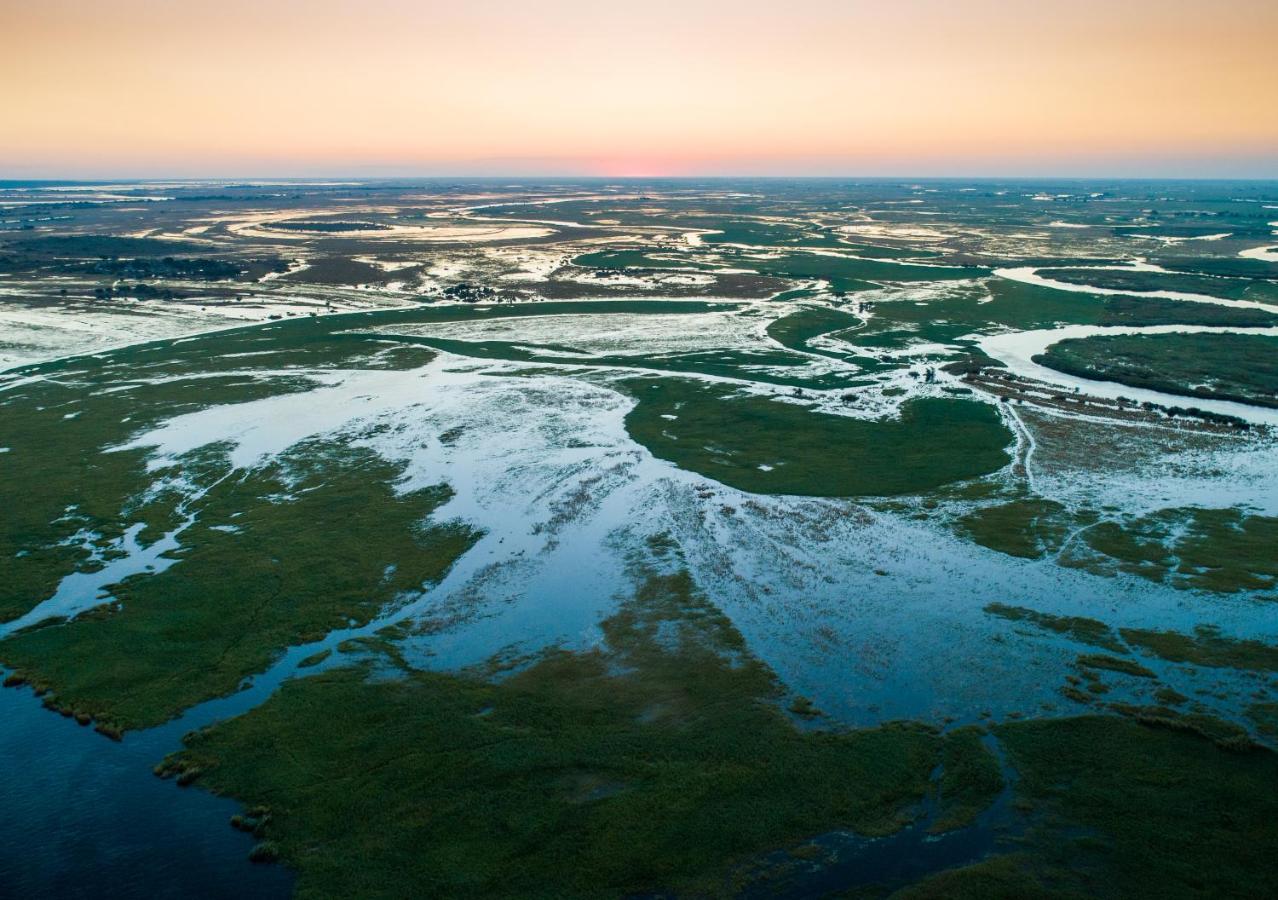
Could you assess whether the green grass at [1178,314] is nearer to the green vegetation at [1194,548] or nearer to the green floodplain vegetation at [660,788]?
the green vegetation at [1194,548]

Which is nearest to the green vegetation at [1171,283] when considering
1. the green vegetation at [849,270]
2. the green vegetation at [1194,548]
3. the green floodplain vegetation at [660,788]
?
the green vegetation at [849,270]

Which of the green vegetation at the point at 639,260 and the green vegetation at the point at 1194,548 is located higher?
the green vegetation at the point at 639,260

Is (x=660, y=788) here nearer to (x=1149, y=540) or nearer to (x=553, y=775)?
(x=553, y=775)

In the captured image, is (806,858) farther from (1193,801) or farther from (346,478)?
(346,478)

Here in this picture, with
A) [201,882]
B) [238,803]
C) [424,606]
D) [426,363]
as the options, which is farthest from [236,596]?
[426,363]

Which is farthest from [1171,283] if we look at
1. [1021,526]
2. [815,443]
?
[1021,526]

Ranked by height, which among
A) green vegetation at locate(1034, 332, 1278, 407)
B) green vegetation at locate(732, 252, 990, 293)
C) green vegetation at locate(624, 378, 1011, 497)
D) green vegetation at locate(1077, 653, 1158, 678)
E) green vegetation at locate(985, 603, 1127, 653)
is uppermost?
green vegetation at locate(732, 252, 990, 293)

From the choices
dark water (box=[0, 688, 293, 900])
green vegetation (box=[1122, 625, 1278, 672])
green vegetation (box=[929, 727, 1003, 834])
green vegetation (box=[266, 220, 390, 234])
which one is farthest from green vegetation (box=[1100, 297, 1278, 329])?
green vegetation (box=[266, 220, 390, 234])

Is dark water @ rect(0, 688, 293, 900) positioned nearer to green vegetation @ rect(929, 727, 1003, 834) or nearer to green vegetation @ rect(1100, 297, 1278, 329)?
green vegetation @ rect(929, 727, 1003, 834)
